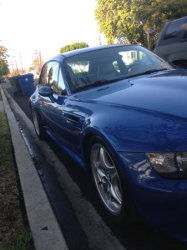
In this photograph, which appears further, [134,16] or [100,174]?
[134,16]

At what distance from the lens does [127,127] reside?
2.01 m

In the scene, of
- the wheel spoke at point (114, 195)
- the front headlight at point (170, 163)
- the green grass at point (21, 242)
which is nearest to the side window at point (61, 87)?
the wheel spoke at point (114, 195)

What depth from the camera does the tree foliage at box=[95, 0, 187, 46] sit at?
24516 millimetres

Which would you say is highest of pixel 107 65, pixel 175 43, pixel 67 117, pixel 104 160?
pixel 175 43

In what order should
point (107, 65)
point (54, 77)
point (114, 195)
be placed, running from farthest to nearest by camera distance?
point (54, 77), point (107, 65), point (114, 195)

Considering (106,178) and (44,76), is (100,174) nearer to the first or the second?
(106,178)

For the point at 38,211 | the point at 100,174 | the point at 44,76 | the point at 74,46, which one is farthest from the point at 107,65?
the point at 74,46

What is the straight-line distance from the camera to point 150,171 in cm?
179

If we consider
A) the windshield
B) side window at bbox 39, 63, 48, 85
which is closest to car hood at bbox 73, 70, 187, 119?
the windshield

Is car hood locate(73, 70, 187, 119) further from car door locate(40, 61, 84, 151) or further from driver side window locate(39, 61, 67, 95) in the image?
driver side window locate(39, 61, 67, 95)

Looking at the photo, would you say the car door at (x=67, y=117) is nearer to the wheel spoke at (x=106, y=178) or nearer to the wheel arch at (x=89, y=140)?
the wheel arch at (x=89, y=140)

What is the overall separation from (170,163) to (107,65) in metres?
2.11

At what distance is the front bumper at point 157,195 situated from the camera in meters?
1.69

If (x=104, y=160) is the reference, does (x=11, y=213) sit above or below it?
below
